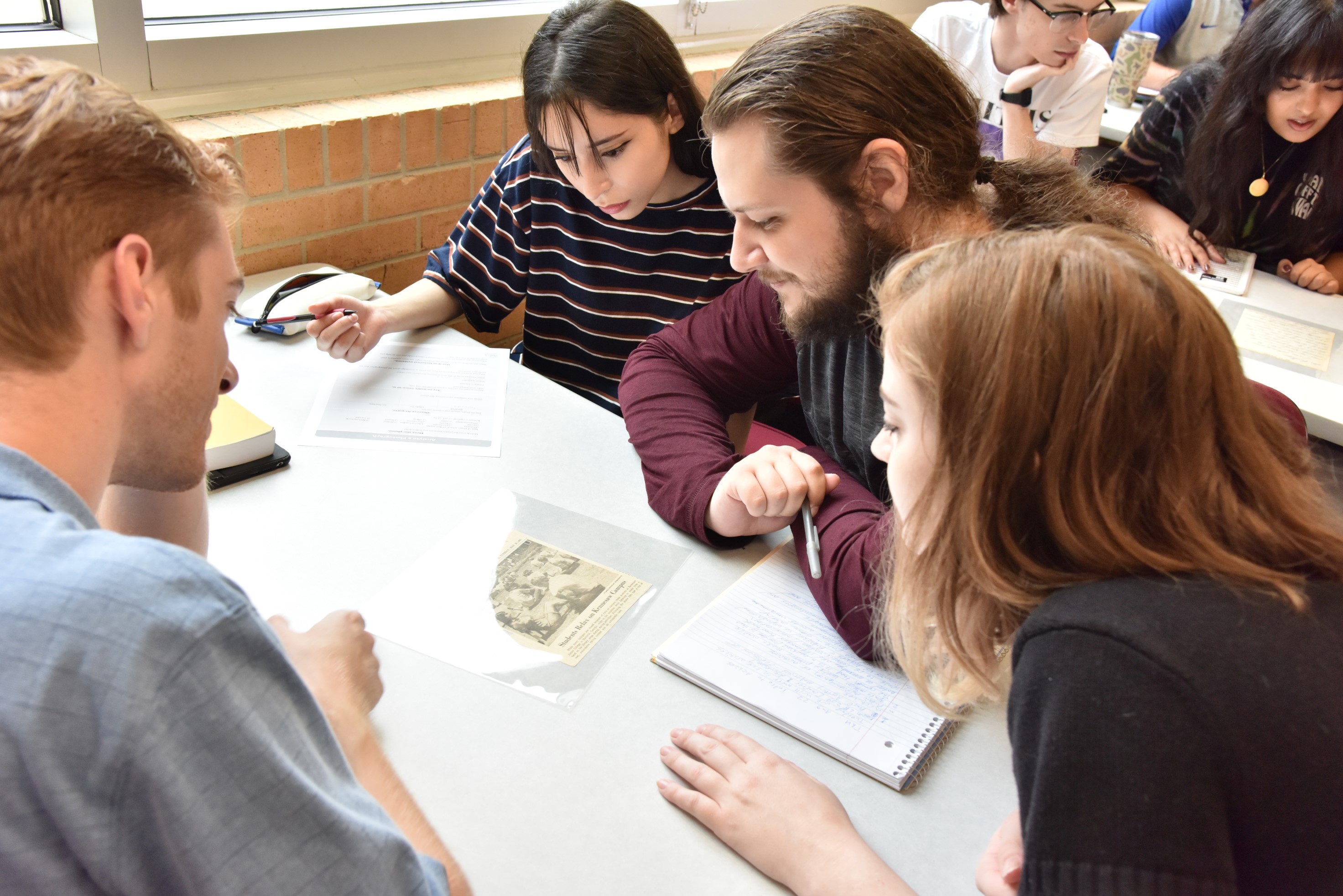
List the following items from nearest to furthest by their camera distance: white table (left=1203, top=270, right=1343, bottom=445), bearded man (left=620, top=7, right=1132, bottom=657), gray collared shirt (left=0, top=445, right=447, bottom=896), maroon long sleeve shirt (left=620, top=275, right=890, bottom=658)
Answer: gray collared shirt (left=0, top=445, right=447, bottom=896) < maroon long sleeve shirt (left=620, top=275, right=890, bottom=658) < bearded man (left=620, top=7, right=1132, bottom=657) < white table (left=1203, top=270, right=1343, bottom=445)

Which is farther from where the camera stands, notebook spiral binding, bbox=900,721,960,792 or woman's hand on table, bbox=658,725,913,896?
notebook spiral binding, bbox=900,721,960,792

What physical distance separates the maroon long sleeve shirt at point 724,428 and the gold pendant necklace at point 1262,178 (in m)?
1.33

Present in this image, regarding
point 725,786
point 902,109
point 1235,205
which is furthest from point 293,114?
point 1235,205

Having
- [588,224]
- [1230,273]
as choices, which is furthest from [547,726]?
[1230,273]

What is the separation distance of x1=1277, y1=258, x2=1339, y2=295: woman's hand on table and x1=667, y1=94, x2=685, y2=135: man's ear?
1.43 meters

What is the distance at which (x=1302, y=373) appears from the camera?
1.64 m

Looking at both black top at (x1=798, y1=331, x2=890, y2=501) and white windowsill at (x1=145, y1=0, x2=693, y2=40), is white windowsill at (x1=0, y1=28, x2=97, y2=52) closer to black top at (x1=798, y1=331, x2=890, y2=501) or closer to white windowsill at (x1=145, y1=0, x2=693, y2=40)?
white windowsill at (x1=145, y1=0, x2=693, y2=40)

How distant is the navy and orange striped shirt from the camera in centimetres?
161

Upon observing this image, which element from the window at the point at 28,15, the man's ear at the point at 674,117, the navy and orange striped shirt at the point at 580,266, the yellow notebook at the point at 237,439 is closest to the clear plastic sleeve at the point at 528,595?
the yellow notebook at the point at 237,439

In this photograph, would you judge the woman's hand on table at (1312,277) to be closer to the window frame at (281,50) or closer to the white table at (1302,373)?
the white table at (1302,373)

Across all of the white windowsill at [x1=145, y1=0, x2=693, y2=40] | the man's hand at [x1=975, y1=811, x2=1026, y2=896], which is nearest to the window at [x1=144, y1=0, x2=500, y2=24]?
the white windowsill at [x1=145, y1=0, x2=693, y2=40]

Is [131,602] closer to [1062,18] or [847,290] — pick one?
[847,290]

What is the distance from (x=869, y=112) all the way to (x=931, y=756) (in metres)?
0.74

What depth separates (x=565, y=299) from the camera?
170 cm
